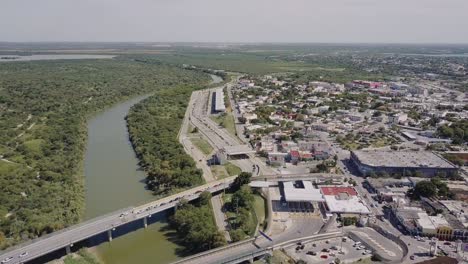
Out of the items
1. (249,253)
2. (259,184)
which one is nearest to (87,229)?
(249,253)

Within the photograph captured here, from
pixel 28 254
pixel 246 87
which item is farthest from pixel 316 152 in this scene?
pixel 246 87

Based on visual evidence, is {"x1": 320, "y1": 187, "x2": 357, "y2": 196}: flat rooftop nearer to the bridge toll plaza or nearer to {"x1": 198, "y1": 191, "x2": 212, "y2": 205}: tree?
{"x1": 198, "y1": 191, "x2": 212, "y2": 205}: tree

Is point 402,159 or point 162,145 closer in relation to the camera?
point 402,159

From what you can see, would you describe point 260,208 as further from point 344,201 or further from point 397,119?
point 397,119

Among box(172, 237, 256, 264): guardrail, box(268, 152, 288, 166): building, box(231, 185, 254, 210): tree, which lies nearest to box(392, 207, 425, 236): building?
box(231, 185, 254, 210): tree

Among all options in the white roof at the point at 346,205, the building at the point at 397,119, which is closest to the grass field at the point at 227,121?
the white roof at the point at 346,205
